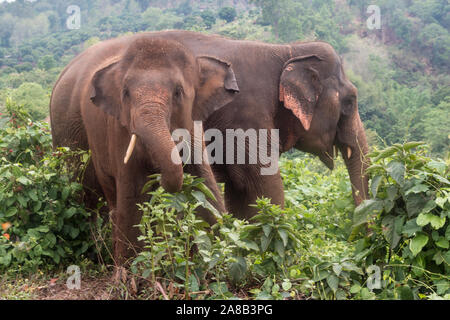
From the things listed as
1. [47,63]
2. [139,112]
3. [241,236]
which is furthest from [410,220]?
[47,63]

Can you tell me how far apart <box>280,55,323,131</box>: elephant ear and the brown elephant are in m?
1.19

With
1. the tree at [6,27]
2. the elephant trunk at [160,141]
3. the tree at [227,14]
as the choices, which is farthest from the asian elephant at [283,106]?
the tree at [6,27]

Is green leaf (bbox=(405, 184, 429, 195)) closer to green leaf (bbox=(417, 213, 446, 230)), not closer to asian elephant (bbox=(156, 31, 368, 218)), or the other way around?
green leaf (bbox=(417, 213, 446, 230))

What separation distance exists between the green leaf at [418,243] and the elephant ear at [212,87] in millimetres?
2159

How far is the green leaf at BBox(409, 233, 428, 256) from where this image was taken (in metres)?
3.61

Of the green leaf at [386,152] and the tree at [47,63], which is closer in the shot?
the green leaf at [386,152]

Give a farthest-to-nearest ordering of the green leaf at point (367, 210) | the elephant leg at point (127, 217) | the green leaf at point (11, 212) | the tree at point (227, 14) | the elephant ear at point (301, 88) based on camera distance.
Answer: the tree at point (227, 14)
the elephant ear at point (301, 88)
the green leaf at point (11, 212)
the elephant leg at point (127, 217)
the green leaf at point (367, 210)

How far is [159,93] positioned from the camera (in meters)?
4.45

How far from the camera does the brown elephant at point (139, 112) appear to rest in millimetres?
4305

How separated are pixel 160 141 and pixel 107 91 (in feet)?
3.34

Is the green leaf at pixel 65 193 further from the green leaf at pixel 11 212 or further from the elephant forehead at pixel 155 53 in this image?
the elephant forehead at pixel 155 53

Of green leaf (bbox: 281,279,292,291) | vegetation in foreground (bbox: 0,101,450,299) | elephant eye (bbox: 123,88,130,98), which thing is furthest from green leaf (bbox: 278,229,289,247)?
elephant eye (bbox: 123,88,130,98)

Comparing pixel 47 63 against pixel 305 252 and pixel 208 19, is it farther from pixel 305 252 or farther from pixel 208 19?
pixel 305 252

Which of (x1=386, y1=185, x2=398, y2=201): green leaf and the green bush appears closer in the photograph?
(x1=386, y1=185, x2=398, y2=201): green leaf
